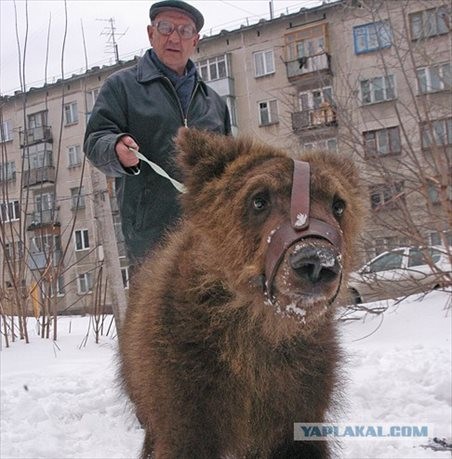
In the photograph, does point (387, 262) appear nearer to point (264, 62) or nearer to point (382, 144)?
point (382, 144)

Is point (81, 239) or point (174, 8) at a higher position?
point (174, 8)

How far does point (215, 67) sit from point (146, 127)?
2693cm

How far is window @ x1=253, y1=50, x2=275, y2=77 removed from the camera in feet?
96.3

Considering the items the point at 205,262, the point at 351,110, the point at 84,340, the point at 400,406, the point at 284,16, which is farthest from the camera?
the point at 284,16

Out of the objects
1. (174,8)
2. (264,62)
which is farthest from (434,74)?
(264,62)

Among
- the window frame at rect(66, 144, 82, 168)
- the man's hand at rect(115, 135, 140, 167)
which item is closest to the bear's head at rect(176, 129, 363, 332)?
the man's hand at rect(115, 135, 140, 167)

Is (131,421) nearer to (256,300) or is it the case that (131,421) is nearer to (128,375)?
(128,375)

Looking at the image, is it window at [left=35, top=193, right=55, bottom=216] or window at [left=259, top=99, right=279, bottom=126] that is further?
window at [left=259, top=99, right=279, bottom=126]

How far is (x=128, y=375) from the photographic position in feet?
10.4

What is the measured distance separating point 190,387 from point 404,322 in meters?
7.85

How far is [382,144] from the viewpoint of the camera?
10.4 m

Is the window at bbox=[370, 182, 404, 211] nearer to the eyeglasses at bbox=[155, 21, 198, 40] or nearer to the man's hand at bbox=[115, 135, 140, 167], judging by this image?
the eyeglasses at bbox=[155, 21, 198, 40]

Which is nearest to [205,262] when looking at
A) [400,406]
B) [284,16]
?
[400,406]

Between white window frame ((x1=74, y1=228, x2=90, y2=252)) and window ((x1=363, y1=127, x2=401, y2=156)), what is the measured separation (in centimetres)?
2310
